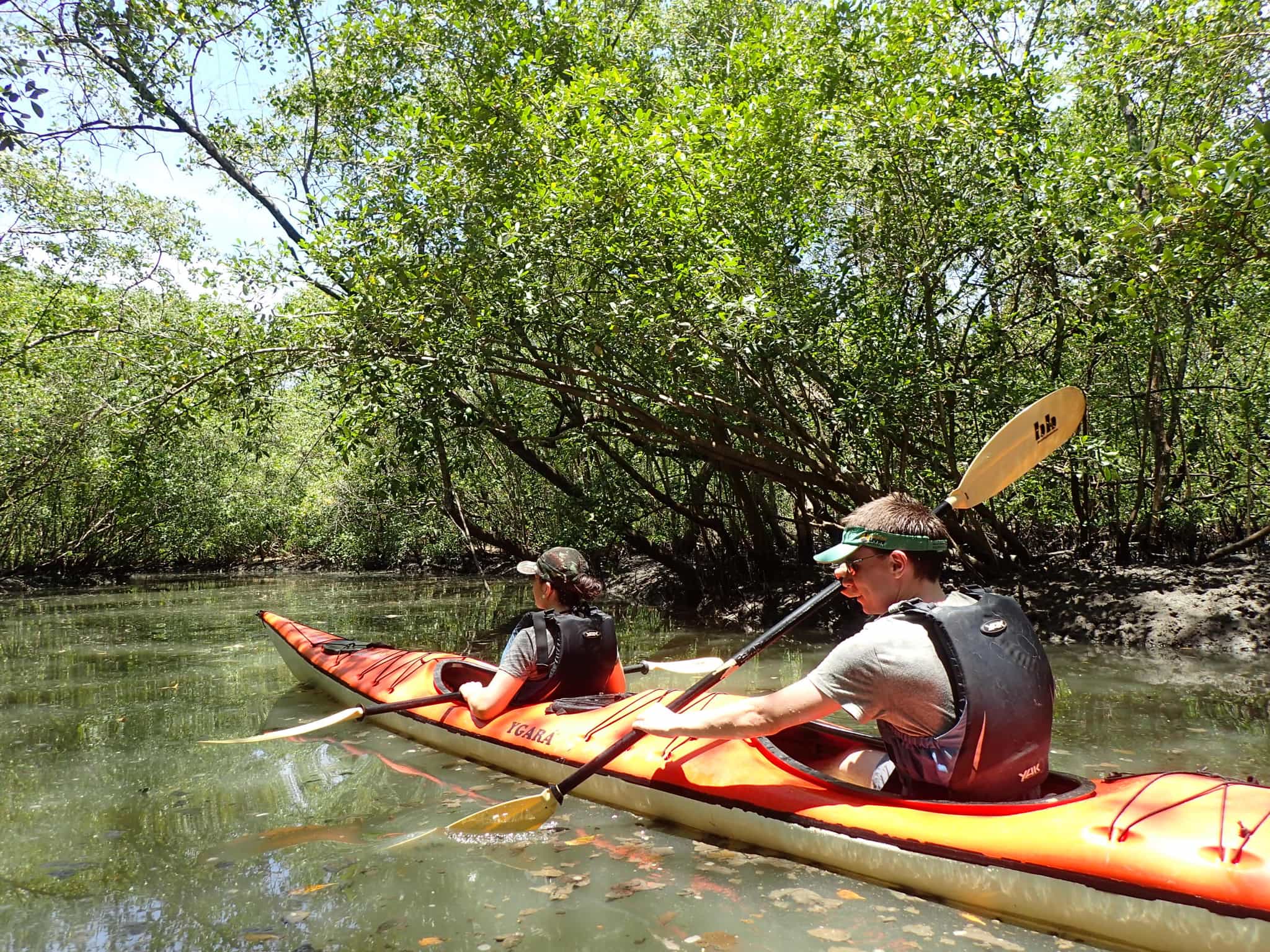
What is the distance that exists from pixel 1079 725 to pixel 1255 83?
6101 mm

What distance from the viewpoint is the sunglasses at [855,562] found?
2455mm

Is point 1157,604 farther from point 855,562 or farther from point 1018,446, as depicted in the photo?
point 855,562

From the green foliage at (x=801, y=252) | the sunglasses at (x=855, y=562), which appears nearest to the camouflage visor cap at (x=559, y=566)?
the sunglasses at (x=855, y=562)

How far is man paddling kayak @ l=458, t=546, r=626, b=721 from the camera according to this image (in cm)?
377

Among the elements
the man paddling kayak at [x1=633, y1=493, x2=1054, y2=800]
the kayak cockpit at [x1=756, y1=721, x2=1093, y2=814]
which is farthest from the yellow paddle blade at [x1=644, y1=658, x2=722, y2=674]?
the man paddling kayak at [x1=633, y1=493, x2=1054, y2=800]

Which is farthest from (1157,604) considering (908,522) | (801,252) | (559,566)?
(908,522)

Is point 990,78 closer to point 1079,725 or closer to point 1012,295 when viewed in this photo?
point 1012,295

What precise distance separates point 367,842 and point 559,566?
135 centimetres

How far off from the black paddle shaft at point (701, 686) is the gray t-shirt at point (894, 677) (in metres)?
0.79

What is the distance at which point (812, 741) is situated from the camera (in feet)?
10.6

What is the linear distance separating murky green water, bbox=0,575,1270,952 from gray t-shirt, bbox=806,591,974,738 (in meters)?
0.56

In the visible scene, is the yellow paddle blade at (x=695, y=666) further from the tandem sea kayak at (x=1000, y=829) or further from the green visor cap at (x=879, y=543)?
the green visor cap at (x=879, y=543)

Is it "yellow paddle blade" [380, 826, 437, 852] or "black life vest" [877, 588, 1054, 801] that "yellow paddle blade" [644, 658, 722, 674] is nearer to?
"yellow paddle blade" [380, 826, 437, 852]

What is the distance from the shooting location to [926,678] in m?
2.25
